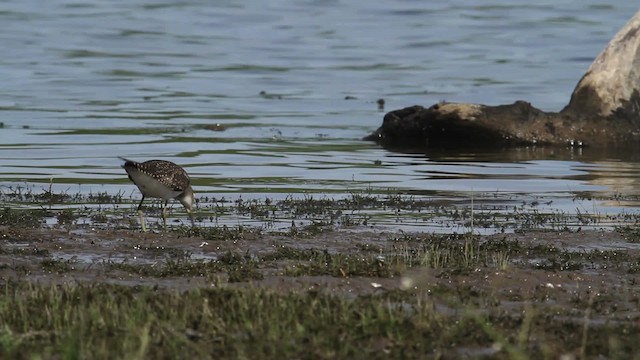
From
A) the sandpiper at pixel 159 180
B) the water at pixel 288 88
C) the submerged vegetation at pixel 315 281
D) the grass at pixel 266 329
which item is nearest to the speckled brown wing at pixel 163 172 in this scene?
the sandpiper at pixel 159 180

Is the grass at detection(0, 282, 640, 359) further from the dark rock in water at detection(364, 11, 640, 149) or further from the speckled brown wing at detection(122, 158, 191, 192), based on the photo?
the dark rock in water at detection(364, 11, 640, 149)

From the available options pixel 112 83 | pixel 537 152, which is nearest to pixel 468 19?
pixel 112 83

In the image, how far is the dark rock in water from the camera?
2164 centimetres

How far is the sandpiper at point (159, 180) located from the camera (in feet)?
42.6

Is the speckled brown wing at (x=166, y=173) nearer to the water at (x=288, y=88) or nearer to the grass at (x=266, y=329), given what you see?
the water at (x=288, y=88)

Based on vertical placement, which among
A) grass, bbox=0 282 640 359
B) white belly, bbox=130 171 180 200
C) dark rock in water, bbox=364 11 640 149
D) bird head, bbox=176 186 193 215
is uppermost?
dark rock in water, bbox=364 11 640 149

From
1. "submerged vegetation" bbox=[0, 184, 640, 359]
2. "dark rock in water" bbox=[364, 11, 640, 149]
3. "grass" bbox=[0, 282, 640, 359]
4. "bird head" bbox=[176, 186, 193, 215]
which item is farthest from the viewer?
"dark rock in water" bbox=[364, 11, 640, 149]

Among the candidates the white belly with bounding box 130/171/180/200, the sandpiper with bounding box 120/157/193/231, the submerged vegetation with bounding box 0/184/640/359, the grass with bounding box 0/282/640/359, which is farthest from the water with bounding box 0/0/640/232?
the grass with bounding box 0/282/640/359

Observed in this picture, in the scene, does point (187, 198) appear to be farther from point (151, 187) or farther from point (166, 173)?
point (151, 187)

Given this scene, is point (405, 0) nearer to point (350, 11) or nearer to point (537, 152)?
point (350, 11)

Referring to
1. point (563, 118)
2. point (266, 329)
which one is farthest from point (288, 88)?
point (266, 329)

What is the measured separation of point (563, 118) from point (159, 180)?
34.9 feet

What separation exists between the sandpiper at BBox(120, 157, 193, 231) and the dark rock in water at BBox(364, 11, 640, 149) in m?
8.83

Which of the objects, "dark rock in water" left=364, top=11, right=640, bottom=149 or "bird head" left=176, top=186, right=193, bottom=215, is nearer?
"bird head" left=176, top=186, right=193, bottom=215
